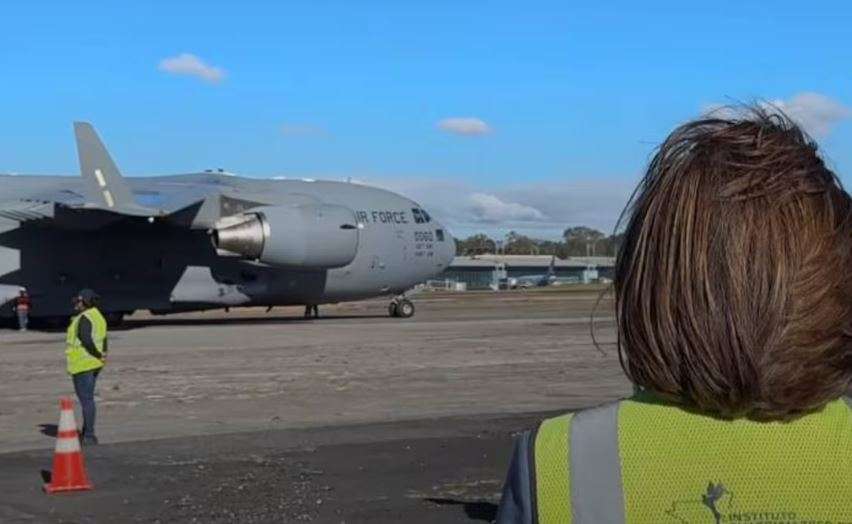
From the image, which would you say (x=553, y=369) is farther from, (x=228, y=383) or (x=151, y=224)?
(x=151, y=224)

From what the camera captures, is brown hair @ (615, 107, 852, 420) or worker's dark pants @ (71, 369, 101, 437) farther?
worker's dark pants @ (71, 369, 101, 437)

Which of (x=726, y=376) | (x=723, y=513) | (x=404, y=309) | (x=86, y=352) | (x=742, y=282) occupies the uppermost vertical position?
(x=742, y=282)

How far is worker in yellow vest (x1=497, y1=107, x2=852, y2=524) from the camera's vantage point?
1722 millimetres

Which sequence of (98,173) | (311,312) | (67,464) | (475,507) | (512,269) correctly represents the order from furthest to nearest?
(512,269) → (311,312) → (98,173) → (67,464) → (475,507)

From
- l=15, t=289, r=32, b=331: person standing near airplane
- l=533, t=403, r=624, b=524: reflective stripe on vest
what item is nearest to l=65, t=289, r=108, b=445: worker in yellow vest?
l=533, t=403, r=624, b=524: reflective stripe on vest

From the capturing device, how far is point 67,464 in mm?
10883

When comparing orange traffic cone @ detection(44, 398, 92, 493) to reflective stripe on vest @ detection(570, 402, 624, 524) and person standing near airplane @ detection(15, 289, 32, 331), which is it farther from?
person standing near airplane @ detection(15, 289, 32, 331)

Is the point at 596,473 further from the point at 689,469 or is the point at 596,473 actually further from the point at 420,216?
the point at 420,216

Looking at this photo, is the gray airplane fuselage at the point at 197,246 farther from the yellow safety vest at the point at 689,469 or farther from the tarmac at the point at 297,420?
the yellow safety vest at the point at 689,469

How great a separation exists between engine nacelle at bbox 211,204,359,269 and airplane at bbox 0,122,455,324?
30 millimetres

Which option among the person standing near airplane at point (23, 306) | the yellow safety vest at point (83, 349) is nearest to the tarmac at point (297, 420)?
the yellow safety vest at point (83, 349)

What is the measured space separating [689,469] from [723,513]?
77 millimetres

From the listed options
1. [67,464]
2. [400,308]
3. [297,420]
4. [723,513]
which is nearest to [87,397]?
[297,420]

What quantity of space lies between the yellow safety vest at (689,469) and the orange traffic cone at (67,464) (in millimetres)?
9624
